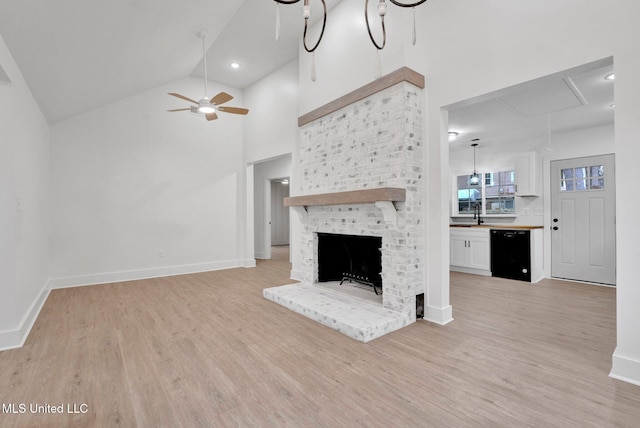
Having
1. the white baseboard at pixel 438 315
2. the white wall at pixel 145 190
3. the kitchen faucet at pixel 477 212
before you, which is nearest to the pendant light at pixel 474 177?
the kitchen faucet at pixel 477 212

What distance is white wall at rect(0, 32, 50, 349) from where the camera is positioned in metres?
2.67

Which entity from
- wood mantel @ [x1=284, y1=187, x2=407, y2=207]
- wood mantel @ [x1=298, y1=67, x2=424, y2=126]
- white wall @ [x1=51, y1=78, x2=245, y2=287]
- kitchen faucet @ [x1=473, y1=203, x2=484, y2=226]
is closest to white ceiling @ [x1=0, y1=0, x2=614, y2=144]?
white wall @ [x1=51, y1=78, x2=245, y2=287]

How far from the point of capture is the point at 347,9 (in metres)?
4.14

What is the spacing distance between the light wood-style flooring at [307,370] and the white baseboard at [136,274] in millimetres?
1378

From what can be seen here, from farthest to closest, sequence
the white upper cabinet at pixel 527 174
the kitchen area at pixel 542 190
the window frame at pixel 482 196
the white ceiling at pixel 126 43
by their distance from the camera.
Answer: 1. the window frame at pixel 482 196
2. the white upper cabinet at pixel 527 174
3. the kitchen area at pixel 542 190
4. the white ceiling at pixel 126 43

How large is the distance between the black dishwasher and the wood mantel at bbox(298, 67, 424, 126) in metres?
3.67

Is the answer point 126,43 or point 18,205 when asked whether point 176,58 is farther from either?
point 18,205

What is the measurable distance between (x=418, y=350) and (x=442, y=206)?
1.46m

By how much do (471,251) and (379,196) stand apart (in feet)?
12.6

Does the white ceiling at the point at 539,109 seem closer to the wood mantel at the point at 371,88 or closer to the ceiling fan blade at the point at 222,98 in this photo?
the wood mantel at the point at 371,88

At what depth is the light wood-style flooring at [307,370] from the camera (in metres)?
1.76

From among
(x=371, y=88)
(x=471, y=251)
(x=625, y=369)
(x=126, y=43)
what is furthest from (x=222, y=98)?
(x=471, y=251)

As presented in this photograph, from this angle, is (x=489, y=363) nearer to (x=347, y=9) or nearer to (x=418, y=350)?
(x=418, y=350)

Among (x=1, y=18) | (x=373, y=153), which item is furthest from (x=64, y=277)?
(x=373, y=153)
